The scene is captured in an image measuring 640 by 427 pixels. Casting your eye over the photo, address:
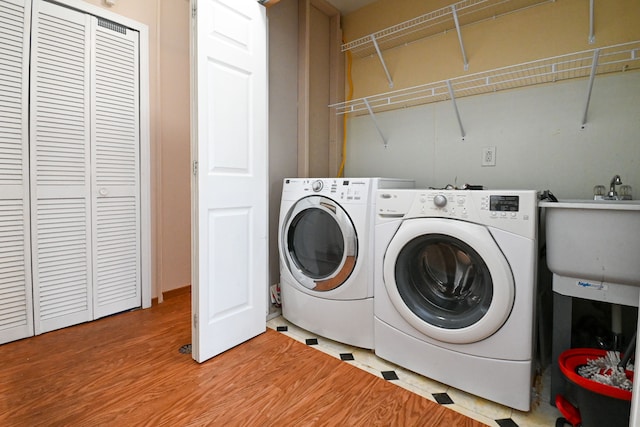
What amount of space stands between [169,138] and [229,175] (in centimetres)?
110

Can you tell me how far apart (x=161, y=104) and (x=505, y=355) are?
2658 mm

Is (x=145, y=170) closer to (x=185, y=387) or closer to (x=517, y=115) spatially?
(x=185, y=387)

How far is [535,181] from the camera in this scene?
5.93ft

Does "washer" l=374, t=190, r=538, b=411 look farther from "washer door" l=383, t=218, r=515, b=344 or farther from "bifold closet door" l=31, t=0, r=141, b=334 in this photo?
"bifold closet door" l=31, t=0, r=141, b=334

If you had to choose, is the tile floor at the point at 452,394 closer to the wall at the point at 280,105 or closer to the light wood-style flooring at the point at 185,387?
the light wood-style flooring at the point at 185,387

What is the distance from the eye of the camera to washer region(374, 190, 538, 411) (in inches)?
48.6

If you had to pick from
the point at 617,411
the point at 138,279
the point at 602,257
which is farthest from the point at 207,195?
the point at 617,411

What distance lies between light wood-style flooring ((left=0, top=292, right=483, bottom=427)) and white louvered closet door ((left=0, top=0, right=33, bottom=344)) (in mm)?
206

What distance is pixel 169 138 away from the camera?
246 cm

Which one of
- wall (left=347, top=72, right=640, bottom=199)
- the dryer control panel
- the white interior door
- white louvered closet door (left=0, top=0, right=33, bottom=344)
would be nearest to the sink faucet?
wall (left=347, top=72, right=640, bottom=199)

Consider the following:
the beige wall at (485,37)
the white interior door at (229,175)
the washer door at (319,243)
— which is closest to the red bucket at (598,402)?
the washer door at (319,243)

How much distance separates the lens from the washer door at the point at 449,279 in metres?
1.25

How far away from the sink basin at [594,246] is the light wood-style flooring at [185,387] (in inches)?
28.0

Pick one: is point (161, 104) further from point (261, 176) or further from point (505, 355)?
point (505, 355)
